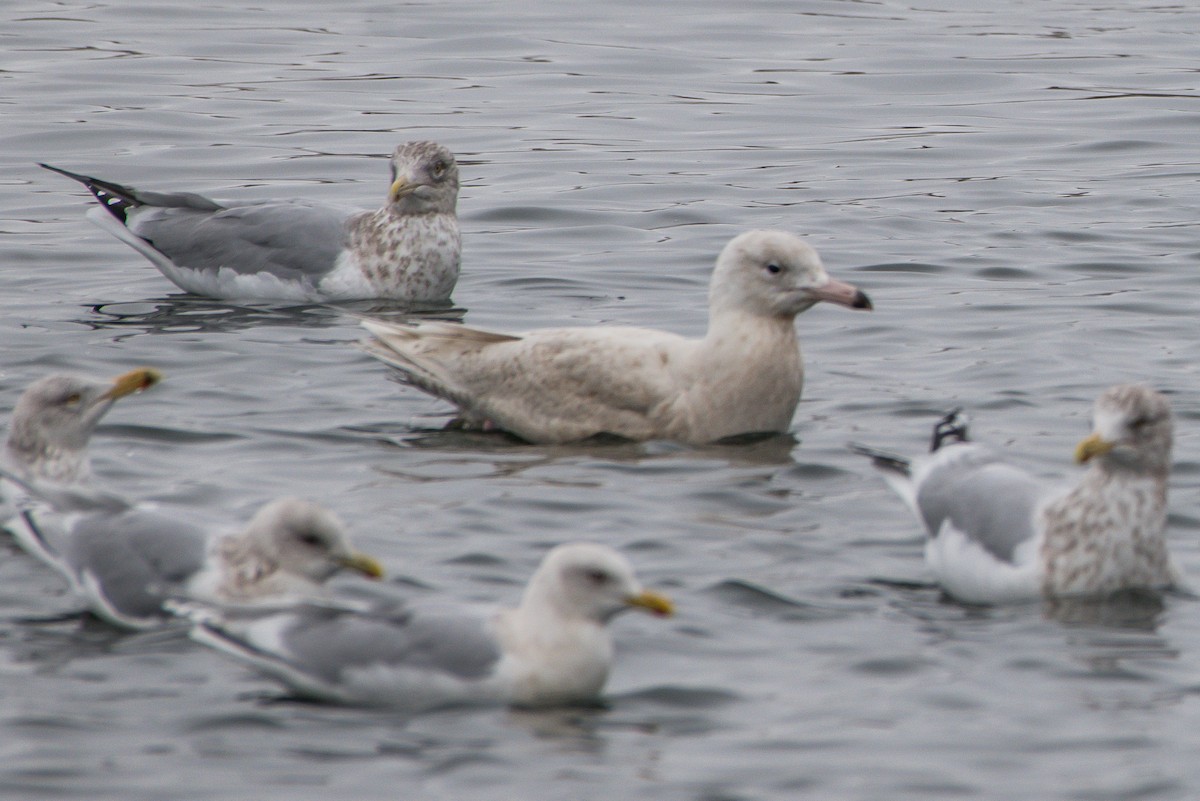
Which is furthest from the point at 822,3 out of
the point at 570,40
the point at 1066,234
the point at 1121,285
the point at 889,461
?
the point at 889,461

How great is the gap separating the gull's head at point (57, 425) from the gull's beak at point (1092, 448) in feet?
12.9

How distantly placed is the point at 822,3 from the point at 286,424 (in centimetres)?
1558

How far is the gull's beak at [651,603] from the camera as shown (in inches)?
288

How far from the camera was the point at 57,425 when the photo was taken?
30.5ft

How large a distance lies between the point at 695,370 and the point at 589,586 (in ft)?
11.7

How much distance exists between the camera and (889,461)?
31.1 ft

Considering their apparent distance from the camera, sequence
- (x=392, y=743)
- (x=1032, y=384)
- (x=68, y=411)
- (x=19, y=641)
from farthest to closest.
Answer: (x=1032, y=384) → (x=68, y=411) → (x=19, y=641) → (x=392, y=743)

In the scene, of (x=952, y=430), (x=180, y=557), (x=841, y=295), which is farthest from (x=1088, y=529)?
(x=180, y=557)

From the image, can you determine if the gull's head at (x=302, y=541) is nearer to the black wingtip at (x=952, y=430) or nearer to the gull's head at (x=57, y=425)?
the gull's head at (x=57, y=425)

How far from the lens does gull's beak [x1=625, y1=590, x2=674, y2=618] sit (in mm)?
7316

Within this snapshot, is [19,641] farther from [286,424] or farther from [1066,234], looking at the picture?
[1066,234]

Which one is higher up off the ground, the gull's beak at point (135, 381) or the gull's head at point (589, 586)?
the gull's beak at point (135, 381)

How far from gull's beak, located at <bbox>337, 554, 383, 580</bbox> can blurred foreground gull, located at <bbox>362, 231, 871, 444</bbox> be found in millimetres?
3203

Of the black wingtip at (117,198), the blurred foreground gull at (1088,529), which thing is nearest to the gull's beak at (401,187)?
the black wingtip at (117,198)
